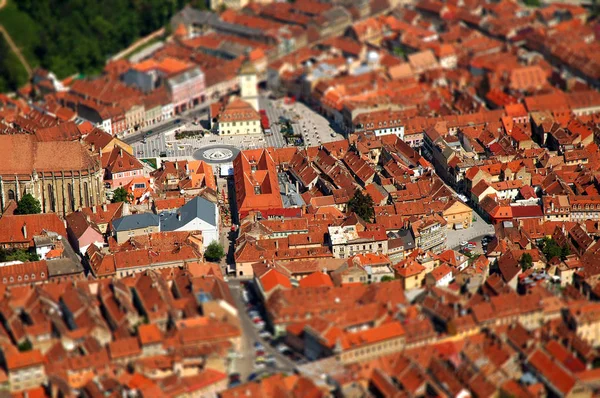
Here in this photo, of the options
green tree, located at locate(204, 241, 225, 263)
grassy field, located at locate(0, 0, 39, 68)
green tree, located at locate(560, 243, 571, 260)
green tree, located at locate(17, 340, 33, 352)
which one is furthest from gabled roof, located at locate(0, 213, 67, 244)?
grassy field, located at locate(0, 0, 39, 68)

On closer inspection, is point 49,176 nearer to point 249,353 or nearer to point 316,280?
point 316,280

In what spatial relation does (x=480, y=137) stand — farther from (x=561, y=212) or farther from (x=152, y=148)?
(x=152, y=148)

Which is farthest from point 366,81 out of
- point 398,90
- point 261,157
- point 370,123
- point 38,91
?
point 38,91

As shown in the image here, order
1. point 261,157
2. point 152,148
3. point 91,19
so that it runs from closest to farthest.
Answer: point 261,157, point 152,148, point 91,19

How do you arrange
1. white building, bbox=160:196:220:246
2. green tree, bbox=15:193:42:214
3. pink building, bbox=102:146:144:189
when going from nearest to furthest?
1. white building, bbox=160:196:220:246
2. green tree, bbox=15:193:42:214
3. pink building, bbox=102:146:144:189

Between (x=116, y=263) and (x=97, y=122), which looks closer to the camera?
(x=116, y=263)

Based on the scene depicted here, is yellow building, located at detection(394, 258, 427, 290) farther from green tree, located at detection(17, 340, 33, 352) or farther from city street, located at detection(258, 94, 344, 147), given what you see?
city street, located at detection(258, 94, 344, 147)
